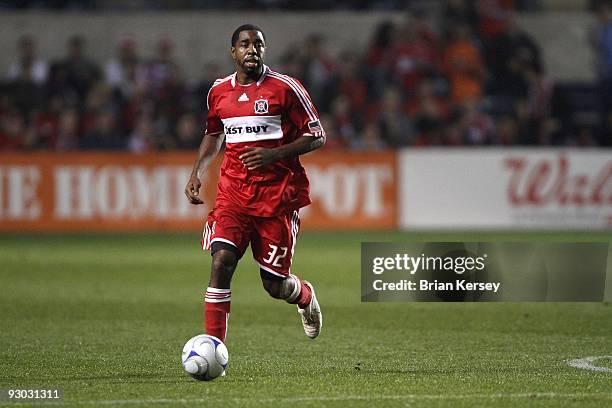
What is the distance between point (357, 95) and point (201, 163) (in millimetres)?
13801

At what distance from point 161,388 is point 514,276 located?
11.8 feet

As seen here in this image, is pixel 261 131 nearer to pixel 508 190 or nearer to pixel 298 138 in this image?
pixel 298 138

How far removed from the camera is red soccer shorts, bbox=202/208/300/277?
7641 millimetres

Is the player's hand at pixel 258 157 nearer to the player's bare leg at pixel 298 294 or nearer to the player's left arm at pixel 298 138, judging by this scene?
the player's left arm at pixel 298 138

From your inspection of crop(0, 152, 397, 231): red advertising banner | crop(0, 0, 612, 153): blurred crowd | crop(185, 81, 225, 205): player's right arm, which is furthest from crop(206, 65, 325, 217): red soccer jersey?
crop(0, 0, 612, 153): blurred crowd

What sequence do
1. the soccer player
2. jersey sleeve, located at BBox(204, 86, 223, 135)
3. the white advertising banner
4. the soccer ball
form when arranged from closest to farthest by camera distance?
the soccer ball → the soccer player → jersey sleeve, located at BBox(204, 86, 223, 135) → the white advertising banner

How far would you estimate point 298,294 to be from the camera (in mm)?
8281

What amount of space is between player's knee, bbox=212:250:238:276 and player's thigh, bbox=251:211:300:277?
38 centimetres

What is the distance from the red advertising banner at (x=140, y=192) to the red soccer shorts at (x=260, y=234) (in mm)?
11631

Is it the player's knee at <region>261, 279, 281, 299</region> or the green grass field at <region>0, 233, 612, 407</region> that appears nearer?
the green grass field at <region>0, 233, 612, 407</region>

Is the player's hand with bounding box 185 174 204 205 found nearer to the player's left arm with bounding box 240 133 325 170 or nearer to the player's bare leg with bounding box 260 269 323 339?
the player's left arm with bounding box 240 133 325 170

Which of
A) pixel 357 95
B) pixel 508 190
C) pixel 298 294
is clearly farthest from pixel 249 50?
pixel 357 95

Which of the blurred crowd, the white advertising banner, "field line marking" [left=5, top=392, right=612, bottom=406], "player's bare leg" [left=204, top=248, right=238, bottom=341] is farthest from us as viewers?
the blurred crowd

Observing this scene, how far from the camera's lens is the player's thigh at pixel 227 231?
24.9ft
